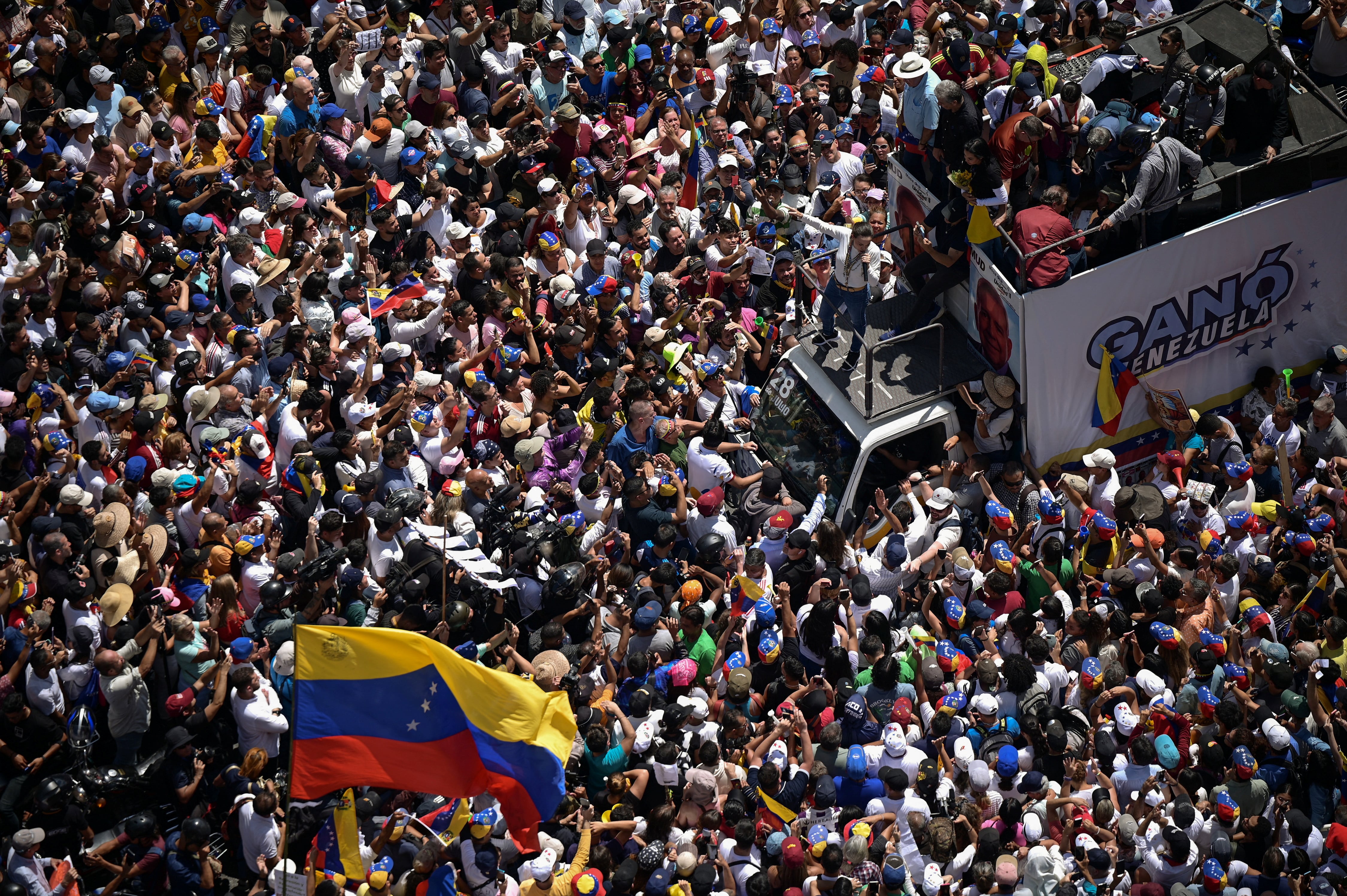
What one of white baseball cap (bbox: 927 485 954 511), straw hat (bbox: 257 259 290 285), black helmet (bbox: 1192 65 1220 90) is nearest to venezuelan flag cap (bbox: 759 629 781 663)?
white baseball cap (bbox: 927 485 954 511)

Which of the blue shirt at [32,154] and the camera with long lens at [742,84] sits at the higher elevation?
the blue shirt at [32,154]

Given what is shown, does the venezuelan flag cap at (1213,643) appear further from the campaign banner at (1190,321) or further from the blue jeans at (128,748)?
the blue jeans at (128,748)

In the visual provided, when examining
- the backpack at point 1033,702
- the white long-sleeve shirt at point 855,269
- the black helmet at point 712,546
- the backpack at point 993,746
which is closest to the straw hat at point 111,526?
the black helmet at point 712,546

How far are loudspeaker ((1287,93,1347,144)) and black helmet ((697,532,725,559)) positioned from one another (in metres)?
5.89

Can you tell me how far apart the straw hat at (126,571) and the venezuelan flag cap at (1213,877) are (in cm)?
831

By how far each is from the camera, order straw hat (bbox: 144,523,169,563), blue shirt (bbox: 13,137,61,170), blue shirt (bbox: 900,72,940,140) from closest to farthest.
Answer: straw hat (bbox: 144,523,169,563), blue shirt (bbox: 900,72,940,140), blue shirt (bbox: 13,137,61,170)

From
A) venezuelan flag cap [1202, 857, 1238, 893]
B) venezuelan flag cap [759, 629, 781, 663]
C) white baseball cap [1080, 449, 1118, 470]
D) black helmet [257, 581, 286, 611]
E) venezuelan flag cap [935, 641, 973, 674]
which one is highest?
black helmet [257, 581, 286, 611]

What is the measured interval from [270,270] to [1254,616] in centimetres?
899

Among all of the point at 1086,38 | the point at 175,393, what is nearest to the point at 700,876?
the point at 175,393

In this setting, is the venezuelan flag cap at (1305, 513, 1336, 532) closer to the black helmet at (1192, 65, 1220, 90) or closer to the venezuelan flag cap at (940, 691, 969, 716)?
the venezuelan flag cap at (940, 691, 969, 716)

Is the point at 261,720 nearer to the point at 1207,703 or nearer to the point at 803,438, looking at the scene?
the point at 803,438

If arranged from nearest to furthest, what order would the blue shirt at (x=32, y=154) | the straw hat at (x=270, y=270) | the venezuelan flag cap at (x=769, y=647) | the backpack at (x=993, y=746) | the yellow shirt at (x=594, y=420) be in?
the backpack at (x=993, y=746) < the venezuelan flag cap at (x=769, y=647) < the yellow shirt at (x=594, y=420) < the straw hat at (x=270, y=270) < the blue shirt at (x=32, y=154)

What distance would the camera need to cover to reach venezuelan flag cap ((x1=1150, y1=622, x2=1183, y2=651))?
11.0 metres

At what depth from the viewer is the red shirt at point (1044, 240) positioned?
11242mm
